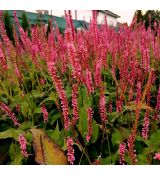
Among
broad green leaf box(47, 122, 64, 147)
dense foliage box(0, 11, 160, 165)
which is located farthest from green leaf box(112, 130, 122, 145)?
broad green leaf box(47, 122, 64, 147)

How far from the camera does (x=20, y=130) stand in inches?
66.3

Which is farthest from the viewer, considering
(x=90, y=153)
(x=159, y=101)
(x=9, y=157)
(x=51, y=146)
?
(x=9, y=157)

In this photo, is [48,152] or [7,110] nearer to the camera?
[48,152]

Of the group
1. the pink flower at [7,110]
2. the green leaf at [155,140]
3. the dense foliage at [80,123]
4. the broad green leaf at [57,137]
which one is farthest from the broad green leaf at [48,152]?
the green leaf at [155,140]

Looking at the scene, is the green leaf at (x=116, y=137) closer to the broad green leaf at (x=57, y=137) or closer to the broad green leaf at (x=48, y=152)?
the broad green leaf at (x=57, y=137)

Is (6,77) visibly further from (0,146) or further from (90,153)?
(90,153)

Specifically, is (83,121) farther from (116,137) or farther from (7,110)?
(7,110)

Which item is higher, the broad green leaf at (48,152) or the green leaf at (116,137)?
the broad green leaf at (48,152)

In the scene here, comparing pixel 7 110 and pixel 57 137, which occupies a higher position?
pixel 7 110

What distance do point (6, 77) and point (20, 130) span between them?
0.52 metres

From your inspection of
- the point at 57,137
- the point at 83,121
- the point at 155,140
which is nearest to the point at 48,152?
the point at 57,137

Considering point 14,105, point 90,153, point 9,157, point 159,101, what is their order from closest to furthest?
point 159,101, point 90,153, point 9,157, point 14,105

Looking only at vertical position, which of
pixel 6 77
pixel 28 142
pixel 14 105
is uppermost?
pixel 6 77

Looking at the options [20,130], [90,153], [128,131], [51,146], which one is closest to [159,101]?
[128,131]
